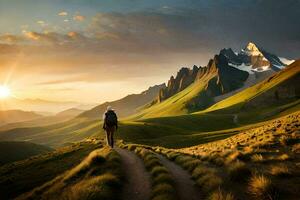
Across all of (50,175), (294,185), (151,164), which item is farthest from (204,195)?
(50,175)

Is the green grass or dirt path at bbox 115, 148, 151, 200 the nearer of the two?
the green grass

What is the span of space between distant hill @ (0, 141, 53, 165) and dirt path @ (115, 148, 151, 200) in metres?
147

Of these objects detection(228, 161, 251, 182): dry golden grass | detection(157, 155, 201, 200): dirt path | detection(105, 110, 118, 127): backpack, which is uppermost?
detection(105, 110, 118, 127): backpack

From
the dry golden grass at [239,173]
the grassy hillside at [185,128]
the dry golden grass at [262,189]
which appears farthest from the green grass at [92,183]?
the grassy hillside at [185,128]

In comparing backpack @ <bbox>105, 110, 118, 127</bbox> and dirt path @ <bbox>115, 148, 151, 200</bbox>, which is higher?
backpack @ <bbox>105, 110, 118, 127</bbox>

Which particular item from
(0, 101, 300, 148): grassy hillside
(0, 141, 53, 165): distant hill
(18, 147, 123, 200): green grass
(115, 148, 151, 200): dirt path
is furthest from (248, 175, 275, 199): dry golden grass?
(0, 141, 53, 165): distant hill

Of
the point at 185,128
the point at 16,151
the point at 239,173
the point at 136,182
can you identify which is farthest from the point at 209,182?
the point at 16,151

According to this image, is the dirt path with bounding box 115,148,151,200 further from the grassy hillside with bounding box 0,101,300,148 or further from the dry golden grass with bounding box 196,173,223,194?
the grassy hillside with bounding box 0,101,300,148

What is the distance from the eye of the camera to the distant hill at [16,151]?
16061 centimetres

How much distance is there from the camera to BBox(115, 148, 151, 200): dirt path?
15.0 meters

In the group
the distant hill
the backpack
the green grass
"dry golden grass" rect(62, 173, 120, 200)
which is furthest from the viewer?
the distant hill

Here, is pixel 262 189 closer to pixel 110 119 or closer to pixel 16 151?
pixel 110 119

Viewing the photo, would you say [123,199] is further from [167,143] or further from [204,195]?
[167,143]

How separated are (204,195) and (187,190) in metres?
1.25
